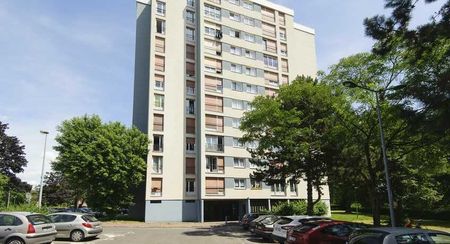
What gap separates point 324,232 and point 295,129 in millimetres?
13878

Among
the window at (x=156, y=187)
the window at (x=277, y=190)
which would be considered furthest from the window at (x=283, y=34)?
the window at (x=156, y=187)

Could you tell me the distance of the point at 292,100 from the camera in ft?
96.4

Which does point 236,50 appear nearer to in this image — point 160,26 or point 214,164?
point 160,26

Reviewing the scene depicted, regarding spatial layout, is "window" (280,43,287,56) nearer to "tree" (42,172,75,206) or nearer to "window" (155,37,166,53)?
"window" (155,37,166,53)

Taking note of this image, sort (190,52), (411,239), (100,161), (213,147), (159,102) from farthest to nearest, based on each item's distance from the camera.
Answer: (190,52), (213,147), (159,102), (100,161), (411,239)

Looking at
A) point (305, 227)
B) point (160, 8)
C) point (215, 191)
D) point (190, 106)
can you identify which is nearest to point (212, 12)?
point (160, 8)

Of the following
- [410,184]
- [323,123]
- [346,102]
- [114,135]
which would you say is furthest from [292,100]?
[114,135]

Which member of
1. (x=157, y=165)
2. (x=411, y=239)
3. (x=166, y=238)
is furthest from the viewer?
(x=157, y=165)

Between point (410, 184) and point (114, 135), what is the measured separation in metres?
28.8

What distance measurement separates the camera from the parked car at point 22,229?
1391 cm

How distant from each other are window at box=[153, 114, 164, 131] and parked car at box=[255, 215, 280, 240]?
21218mm

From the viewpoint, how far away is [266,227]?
21047mm

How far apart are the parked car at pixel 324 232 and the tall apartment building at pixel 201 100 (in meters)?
26.4

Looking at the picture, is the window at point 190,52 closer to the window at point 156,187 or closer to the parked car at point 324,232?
the window at point 156,187
